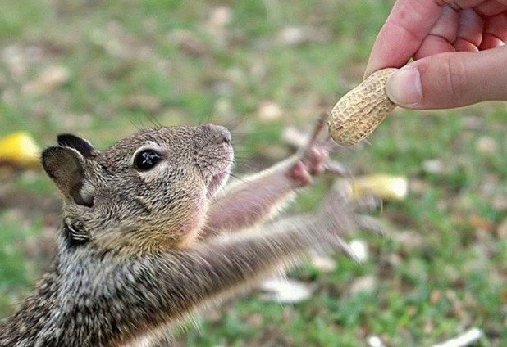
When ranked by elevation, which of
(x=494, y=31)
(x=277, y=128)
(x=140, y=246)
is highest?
(x=494, y=31)

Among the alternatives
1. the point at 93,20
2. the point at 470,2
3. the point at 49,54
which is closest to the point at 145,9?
the point at 93,20

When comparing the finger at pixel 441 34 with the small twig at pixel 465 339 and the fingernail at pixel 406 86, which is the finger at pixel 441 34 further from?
the small twig at pixel 465 339

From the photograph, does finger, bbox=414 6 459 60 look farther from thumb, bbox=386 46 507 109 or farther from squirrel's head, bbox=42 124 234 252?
squirrel's head, bbox=42 124 234 252

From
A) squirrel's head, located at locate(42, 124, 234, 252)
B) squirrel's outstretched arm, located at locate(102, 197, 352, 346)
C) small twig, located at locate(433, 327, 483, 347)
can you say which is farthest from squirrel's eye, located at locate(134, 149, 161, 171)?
small twig, located at locate(433, 327, 483, 347)

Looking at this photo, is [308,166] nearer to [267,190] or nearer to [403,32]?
[267,190]

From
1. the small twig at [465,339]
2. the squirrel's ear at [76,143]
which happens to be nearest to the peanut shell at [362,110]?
the squirrel's ear at [76,143]

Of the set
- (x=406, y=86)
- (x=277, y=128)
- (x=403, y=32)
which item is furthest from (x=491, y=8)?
(x=277, y=128)
